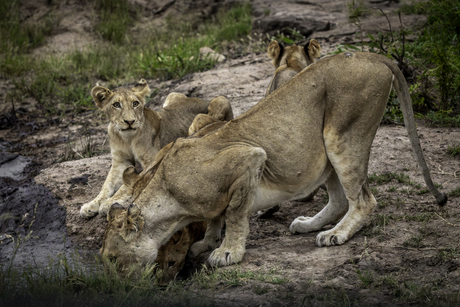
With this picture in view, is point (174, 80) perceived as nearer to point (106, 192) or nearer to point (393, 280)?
point (106, 192)

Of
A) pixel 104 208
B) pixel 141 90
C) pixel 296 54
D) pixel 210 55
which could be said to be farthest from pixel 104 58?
pixel 104 208

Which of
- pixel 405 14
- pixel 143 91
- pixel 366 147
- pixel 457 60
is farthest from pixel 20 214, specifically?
pixel 405 14

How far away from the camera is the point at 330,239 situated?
4473 millimetres

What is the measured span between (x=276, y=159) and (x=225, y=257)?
37.0 inches

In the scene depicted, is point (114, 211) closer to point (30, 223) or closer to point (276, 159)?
point (276, 159)

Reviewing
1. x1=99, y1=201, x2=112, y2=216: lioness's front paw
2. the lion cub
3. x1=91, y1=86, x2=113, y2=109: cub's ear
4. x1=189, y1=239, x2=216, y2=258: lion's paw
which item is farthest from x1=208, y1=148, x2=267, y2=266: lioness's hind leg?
x1=91, y1=86, x2=113, y2=109: cub's ear

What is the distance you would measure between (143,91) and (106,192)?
4.32ft

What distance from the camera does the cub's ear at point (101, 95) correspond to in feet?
18.7

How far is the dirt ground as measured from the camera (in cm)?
358

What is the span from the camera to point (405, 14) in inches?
463

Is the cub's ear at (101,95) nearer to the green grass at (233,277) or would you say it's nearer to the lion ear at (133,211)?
the lion ear at (133,211)

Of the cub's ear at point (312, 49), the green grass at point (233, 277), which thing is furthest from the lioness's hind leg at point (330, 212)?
the cub's ear at point (312, 49)

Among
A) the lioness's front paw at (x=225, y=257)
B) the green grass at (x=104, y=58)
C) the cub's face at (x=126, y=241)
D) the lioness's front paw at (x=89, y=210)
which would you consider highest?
the cub's face at (x=126, y=241)

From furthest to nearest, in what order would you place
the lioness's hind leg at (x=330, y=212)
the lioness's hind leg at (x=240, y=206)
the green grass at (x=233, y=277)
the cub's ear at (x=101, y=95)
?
the cub's ear at (x=101, y=95) → the lioness's hind leg at (x=330, y=212) → the lioness's hind leg at (x=240, y=206) → the green grass at (x=233, y=277)
